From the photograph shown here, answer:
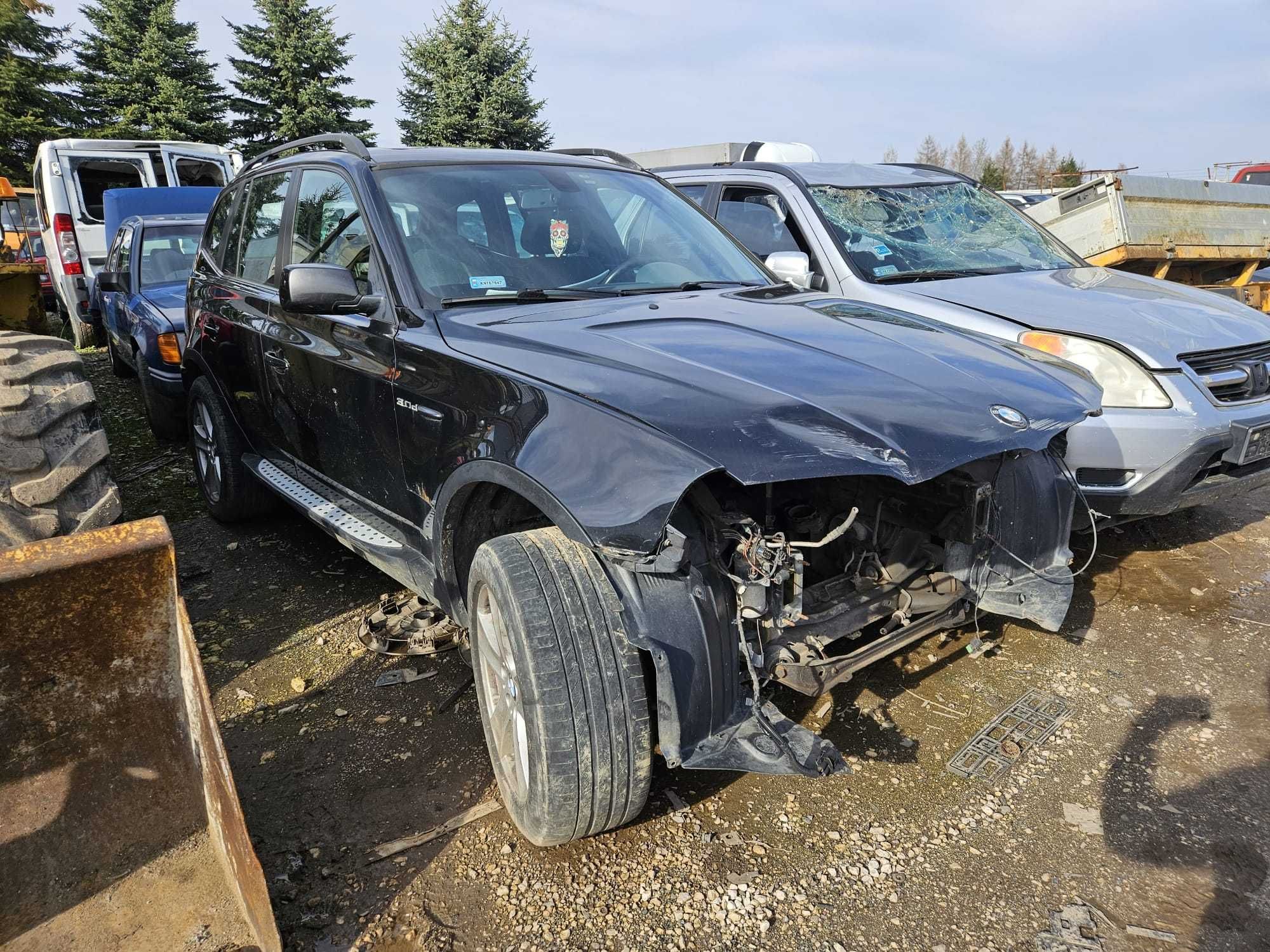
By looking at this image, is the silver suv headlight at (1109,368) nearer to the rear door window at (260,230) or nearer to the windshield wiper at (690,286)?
the windshield wiper at (690,286)

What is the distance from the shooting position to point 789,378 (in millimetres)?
2230


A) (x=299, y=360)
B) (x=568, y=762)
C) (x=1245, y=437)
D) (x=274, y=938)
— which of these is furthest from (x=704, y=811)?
(x=1245, y=437)

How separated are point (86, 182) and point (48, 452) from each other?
12.7m

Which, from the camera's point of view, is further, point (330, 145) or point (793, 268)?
point (793, 268)

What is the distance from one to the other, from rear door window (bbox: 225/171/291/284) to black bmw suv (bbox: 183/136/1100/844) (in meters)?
0.07

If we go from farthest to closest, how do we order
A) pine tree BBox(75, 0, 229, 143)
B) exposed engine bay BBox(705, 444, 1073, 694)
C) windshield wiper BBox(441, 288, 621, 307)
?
pine tree BBox(75, 0, 229, 143) → windshield wiper BBox(441, 288, 621, 307) → exposed engine bay BBox(705, 444, 1073, 694)

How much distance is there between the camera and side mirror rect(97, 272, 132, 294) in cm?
697

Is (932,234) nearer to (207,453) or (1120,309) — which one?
(1120,309)

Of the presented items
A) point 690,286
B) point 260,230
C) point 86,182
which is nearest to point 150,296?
point 260,230

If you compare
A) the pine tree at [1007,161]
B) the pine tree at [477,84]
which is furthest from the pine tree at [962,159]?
the pine tree at [477,84]

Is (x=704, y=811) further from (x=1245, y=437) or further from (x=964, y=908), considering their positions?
(x=1245, y=437)

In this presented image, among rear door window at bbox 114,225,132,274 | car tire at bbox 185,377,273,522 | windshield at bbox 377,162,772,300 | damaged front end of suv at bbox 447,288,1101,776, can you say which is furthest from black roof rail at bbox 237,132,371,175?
rear door window at bbox 114,225,132,274

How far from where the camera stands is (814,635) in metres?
2.34

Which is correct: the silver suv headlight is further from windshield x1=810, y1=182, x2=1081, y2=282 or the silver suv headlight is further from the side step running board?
the side step running board
